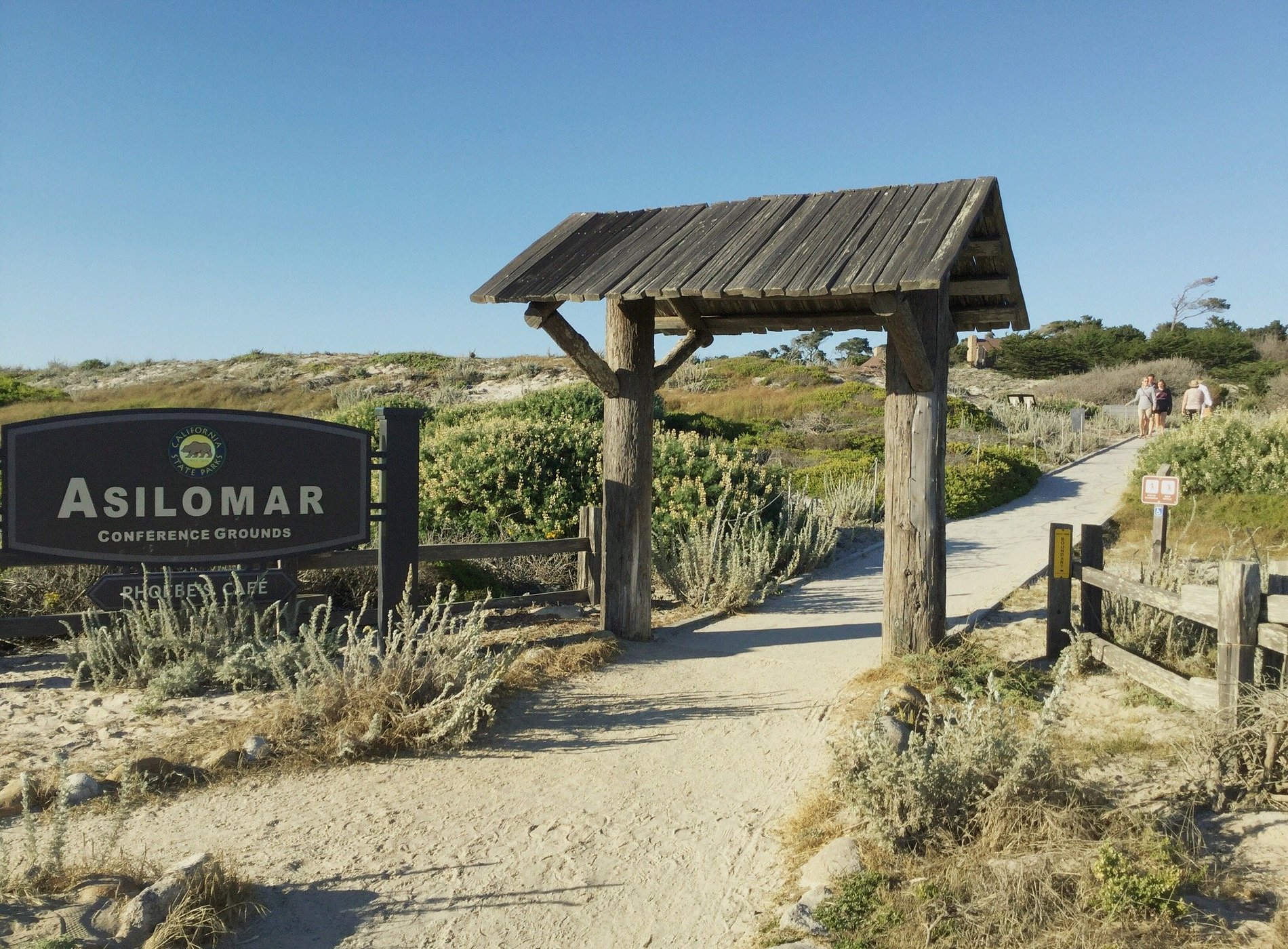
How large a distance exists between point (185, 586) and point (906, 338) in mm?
4930

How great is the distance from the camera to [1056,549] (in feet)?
23.0

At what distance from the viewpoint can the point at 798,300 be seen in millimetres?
7648

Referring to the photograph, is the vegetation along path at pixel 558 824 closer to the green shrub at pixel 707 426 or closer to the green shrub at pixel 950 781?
the green shrub at pixel 950 781

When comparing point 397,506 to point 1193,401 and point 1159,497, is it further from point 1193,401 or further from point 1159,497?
point 1193,401

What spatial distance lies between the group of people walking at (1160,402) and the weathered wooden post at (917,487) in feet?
56.0

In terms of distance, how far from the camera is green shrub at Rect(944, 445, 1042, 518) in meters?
14.6

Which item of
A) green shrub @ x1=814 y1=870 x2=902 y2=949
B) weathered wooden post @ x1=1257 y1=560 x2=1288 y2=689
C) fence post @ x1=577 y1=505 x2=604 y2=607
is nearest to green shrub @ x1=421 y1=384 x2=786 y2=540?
fence post @ x1=577 y1=505 x2=604 y2=607

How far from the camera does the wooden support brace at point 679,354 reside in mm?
7707

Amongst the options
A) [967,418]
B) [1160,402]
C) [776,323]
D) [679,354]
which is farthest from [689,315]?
[1160,402]

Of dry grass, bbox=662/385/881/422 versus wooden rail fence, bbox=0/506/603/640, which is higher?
dry grass, bbox=662/385/881/422

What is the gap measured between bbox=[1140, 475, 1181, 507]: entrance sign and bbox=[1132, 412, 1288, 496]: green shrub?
18.9 ft

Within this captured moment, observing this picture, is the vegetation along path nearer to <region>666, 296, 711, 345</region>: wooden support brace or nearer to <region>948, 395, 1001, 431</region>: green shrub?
<region>666, 296, 711, 345</region>: wooden support brace

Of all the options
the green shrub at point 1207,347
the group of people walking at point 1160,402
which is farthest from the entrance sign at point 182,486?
the green shrub at point 1207,347

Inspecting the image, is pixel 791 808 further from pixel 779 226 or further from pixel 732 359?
pixel 732 359
